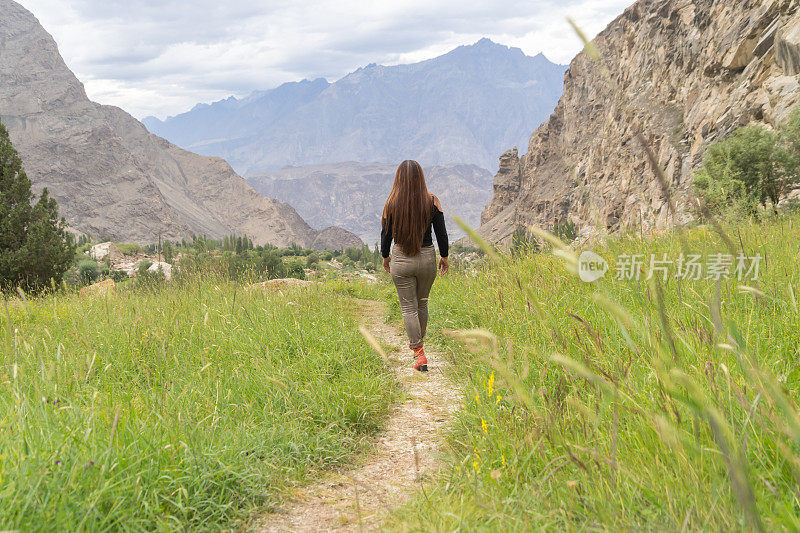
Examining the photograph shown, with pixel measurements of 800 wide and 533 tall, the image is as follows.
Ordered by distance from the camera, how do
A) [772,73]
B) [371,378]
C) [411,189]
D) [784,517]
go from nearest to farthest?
[784,517]
[371,378]
[411,189]
[772,73]

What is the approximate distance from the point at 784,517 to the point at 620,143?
310ft

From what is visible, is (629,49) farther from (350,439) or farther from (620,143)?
(350,439)

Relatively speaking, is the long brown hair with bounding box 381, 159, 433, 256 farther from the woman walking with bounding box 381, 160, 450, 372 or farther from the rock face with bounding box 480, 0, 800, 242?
the rock face with bounding box 480, 0, 800, 242

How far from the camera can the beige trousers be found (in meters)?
5.83

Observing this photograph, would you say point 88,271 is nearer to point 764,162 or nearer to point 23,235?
point 23,235

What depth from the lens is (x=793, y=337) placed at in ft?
9.02

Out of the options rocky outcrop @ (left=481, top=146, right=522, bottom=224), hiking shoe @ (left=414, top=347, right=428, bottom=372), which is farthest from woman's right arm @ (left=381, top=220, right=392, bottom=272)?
rocky outcrop @ (left=481, top=146, right=522, bottom=224)

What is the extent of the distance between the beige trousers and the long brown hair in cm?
18

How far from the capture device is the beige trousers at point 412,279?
583cm

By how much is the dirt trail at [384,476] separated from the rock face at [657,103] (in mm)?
1924

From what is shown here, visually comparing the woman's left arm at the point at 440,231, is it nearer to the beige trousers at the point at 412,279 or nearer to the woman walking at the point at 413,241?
the woman walking at the point at 413,241

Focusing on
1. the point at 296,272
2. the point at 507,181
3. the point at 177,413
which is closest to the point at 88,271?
the point at 296,272

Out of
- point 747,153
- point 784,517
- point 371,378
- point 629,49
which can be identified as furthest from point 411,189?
point 629,49

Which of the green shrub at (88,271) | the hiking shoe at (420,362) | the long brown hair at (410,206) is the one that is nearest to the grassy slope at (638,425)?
the hiking shoe at (420,362)
